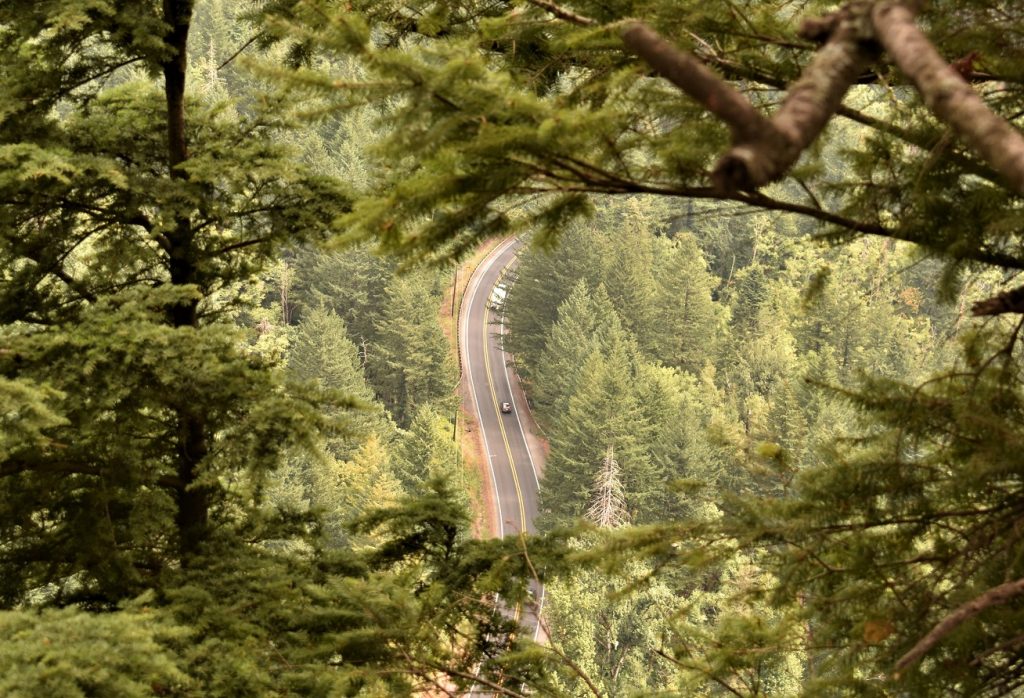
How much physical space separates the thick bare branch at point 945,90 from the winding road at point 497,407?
37.5 metres

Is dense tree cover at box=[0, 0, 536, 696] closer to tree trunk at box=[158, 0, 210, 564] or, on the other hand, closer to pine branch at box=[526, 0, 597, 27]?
tree trunk at box=[158, 0, 210, 564]

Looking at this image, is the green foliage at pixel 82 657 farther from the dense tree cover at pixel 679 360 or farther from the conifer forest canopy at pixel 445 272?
the dense tree cover at pixel 679 360

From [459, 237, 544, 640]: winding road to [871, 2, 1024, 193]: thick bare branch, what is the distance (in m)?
37.5

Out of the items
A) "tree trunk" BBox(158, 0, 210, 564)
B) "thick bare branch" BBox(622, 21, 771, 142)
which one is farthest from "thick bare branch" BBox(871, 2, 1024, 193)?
"tree trunk" BBox(158, 0, 210, 564)

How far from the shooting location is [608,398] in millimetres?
36344

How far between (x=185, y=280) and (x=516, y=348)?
1669 inches

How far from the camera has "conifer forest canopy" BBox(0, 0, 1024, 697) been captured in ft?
10.2

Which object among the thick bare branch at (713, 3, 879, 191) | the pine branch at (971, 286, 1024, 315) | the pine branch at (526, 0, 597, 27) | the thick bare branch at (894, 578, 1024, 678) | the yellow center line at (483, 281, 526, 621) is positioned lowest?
the yellow center line at (483, 281, 526, 621)

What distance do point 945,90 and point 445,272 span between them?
323cm

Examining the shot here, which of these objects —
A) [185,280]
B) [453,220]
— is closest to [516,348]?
[185,280]

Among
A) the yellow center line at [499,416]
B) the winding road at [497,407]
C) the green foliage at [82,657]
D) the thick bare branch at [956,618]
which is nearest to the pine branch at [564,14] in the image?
the thick bare branch at [956,618]

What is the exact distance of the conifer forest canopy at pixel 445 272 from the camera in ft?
10.2

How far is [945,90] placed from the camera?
2029mm

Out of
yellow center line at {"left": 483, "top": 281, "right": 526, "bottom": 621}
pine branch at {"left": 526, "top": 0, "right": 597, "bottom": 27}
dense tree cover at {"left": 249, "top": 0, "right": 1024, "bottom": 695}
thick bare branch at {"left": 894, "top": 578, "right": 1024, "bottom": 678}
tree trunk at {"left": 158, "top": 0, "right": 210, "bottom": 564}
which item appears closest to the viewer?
dense tree cover at {"left": 249, "top": 0, "right": 1024, "bottom": 695}
